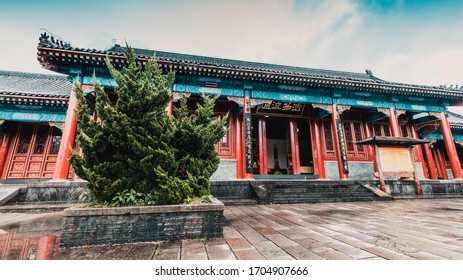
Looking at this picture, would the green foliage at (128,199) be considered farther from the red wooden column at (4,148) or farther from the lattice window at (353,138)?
the lattice window at (353,138)

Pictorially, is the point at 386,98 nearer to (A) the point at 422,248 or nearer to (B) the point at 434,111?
(B) the point at 434,111

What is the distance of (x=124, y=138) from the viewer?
9.94 feet

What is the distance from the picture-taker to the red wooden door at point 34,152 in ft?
29.0

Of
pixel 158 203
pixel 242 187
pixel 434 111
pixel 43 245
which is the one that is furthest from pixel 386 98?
pixel 43 245

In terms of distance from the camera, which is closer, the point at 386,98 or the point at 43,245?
the point at 43,245

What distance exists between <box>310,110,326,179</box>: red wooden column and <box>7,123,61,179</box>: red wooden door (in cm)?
1255

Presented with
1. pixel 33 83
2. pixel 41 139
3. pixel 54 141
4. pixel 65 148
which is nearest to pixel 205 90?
pixel 65 148

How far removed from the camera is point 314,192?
7.27 meters

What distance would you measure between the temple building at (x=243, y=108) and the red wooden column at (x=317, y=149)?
50 mm

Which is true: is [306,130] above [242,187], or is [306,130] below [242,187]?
above

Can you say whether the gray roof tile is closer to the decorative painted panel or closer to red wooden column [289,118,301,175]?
the decorative painted panel

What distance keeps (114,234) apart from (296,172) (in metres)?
9.09

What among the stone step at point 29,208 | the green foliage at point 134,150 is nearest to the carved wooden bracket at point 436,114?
the green foliage at point 134,150

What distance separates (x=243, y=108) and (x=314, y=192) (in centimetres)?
437
